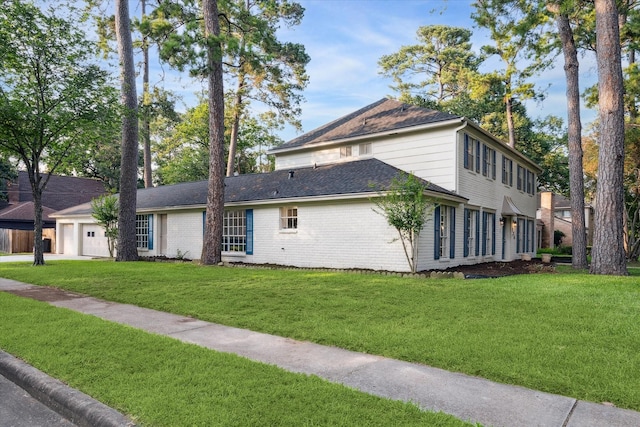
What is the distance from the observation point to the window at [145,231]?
771 inches

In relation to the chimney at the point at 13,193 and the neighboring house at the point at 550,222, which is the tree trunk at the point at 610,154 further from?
the chimney at the point at 13,193

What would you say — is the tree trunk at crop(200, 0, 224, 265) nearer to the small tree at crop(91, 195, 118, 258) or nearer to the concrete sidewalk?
the small tree at crop(91, 195, 118, 258)

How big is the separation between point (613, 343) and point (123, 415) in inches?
198

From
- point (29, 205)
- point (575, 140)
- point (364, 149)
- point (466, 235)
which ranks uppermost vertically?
point (575, 140)

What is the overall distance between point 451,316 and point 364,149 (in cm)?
1102

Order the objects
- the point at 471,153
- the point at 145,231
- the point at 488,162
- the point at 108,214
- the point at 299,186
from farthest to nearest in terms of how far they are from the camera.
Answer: the point at 145,231
the point at 108,214
the point at 488,162
the point at 299,186
the point at 471,153

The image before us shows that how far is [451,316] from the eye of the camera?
605 cm

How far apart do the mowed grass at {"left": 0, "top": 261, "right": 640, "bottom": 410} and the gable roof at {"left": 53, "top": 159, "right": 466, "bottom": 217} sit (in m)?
3.45

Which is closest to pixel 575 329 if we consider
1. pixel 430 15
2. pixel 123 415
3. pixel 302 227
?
pixel 123 415

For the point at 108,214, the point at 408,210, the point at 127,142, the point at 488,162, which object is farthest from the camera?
the point at 108,214

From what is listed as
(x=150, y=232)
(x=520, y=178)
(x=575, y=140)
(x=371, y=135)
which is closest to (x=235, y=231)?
(x=150, y=232)

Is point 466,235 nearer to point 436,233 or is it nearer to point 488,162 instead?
point 436,233

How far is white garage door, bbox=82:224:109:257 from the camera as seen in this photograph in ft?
73.0

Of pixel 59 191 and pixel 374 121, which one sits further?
pixel 59 191
